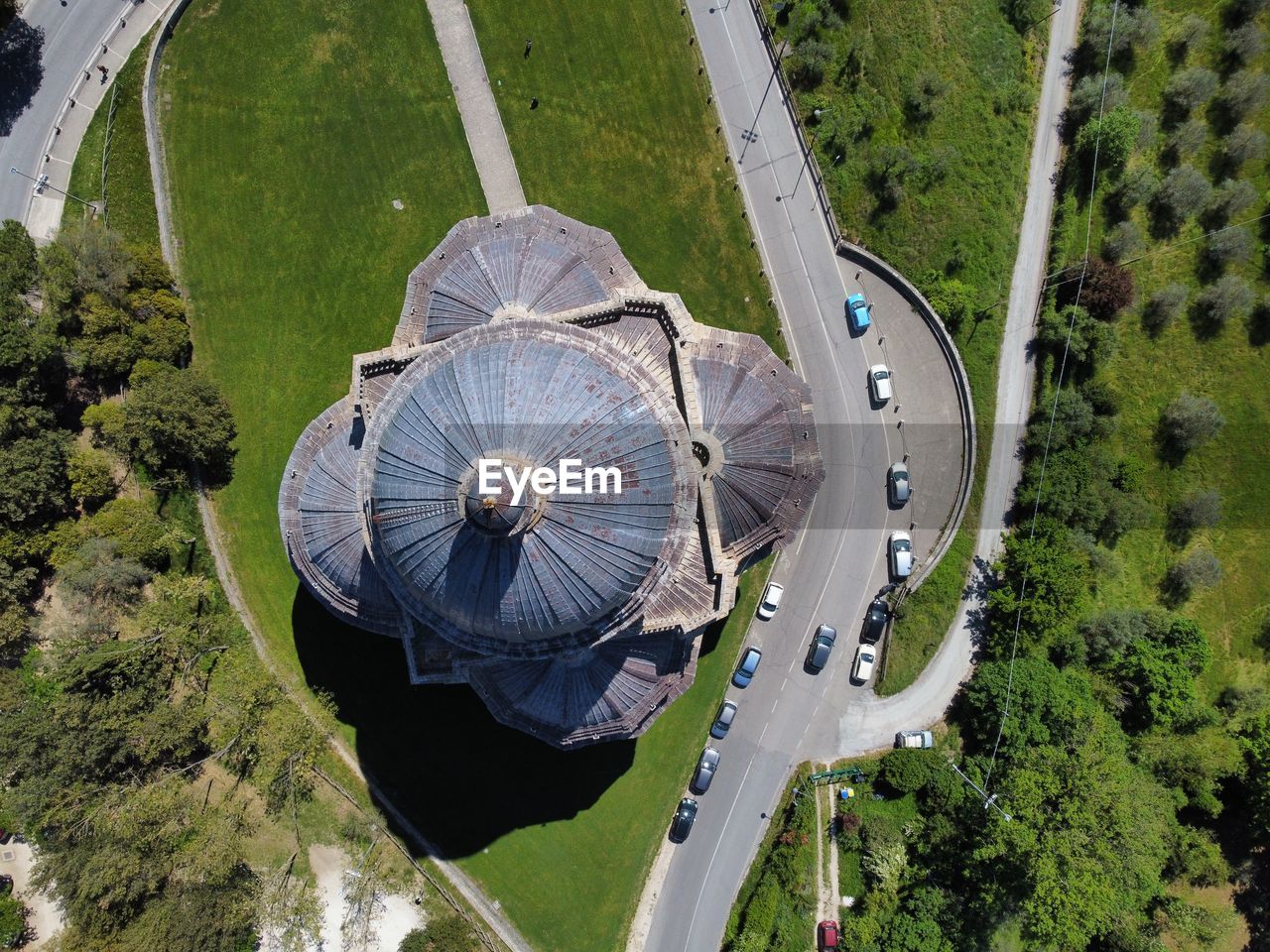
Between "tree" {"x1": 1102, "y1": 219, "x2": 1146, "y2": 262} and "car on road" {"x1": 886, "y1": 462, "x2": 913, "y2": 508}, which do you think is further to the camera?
"car on road" {"x1": 886, "y1": 462, "x2": 913, "y2": 508}

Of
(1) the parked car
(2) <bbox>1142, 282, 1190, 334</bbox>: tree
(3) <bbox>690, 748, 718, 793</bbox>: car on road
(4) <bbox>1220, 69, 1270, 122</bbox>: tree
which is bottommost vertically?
(3) <bbox>690, 748, 718, 793</bbox>: car on road

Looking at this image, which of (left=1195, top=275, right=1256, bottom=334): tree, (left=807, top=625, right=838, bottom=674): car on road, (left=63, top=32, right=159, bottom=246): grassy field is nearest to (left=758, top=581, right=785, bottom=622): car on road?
(left=807, top=625, right=838, bottom=674): car on road

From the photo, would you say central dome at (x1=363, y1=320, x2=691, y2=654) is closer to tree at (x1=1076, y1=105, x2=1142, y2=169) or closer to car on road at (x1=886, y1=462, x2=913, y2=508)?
car on road at (x1=886, y1=462, x2=913, y2=508)

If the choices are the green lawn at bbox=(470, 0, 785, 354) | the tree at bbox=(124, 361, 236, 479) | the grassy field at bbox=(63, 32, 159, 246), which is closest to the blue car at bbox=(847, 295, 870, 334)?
the green lawn at bbox=(470, 0, 785, 354)

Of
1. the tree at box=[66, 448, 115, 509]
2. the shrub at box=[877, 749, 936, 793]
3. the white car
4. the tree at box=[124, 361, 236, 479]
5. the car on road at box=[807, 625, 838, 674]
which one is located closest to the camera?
the tree at box=[124, 361, 236, 479]

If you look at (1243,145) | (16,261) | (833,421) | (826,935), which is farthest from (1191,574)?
(16,261)

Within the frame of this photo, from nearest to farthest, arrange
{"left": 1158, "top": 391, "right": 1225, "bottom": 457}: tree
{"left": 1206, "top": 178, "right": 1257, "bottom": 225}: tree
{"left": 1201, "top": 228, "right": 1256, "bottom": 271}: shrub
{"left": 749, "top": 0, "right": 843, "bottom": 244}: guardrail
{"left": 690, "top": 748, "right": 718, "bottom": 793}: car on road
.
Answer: {"left": 690, "top": 748, "right": 718, "bottom": 793}: car on road → {"left": 1158, "top": 391, "right": 1225, "bottom": 457}: tree → {"left": 749, "top": 0, "right": 843, "bottom": 244}: guardrail → {"left": 1206, "top": 178, "right": 1257, "bottom": 225}: tree → {"left": 1201, "top": 228, "right": 1256, "bottom": 271}: shrub

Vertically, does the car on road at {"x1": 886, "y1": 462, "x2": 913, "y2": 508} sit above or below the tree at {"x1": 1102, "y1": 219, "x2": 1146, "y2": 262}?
below

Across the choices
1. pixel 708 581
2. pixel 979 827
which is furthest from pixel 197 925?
pixel 979 827
